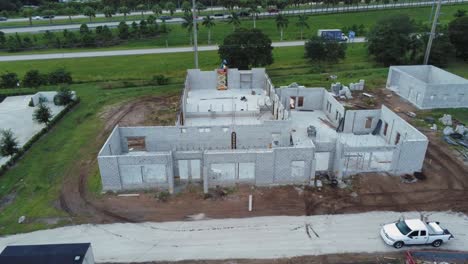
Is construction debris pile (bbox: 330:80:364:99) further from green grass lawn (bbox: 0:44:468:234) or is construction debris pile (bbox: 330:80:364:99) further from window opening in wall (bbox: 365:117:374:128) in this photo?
window opening in wall (bbox: 365:117:374:128)

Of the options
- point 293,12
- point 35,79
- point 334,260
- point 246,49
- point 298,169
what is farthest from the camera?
point 293,12

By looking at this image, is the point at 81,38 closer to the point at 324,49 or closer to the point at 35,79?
the point at 35,79

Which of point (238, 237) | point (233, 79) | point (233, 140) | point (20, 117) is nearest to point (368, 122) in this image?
point (233, 140)

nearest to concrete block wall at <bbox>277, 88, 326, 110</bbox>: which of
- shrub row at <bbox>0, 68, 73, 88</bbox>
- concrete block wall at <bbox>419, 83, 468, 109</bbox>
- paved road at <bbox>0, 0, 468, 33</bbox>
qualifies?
concrete block wall at <bbox>419, 83, 468, 109</bbox>

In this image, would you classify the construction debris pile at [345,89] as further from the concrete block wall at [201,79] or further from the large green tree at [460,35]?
the large green tree at [460,35]

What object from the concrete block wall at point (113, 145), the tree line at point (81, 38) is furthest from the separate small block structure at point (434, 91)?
the tree line at point (81, 38)

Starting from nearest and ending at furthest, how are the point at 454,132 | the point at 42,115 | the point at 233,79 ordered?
the point at 454,132, the point at 42,115, the point at 233,79
